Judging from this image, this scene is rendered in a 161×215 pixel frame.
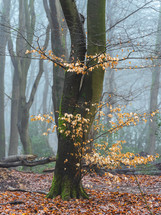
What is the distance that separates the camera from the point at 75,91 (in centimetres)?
664

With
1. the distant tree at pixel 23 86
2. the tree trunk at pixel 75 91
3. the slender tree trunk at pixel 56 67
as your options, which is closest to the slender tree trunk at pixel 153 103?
the slender tree trunk at pixel 56 67

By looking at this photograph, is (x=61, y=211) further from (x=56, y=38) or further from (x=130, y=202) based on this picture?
(x=56, y=38)

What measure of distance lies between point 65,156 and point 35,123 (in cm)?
1271

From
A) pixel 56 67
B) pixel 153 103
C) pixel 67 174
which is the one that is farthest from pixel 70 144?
pixel 153 103

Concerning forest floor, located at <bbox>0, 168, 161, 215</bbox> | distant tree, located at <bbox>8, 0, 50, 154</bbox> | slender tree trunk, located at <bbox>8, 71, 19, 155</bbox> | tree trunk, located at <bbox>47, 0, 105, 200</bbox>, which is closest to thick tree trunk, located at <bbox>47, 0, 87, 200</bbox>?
tree trunk, located at <bbox>47, 0, 105, 200</bbox>

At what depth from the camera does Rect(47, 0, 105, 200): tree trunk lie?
20.9ft

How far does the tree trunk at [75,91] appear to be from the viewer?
6.39m

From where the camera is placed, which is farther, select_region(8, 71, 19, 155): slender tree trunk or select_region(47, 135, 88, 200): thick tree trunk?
select_region(8, 71, 19, 155): slender tree trunk

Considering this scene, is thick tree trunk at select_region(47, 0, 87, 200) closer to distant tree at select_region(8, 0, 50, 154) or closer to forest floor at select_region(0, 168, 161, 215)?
forest floor at select_region(0, 168, 161, 215)

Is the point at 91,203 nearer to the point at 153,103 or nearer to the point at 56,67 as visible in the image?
the point at 56,67

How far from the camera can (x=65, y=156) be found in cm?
637

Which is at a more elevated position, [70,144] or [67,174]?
[70,144]

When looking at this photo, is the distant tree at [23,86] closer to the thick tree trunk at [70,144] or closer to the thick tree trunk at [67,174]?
the thick tree trunk at [70,144]

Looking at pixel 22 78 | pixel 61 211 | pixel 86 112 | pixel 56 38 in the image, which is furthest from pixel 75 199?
pixel 22 78
